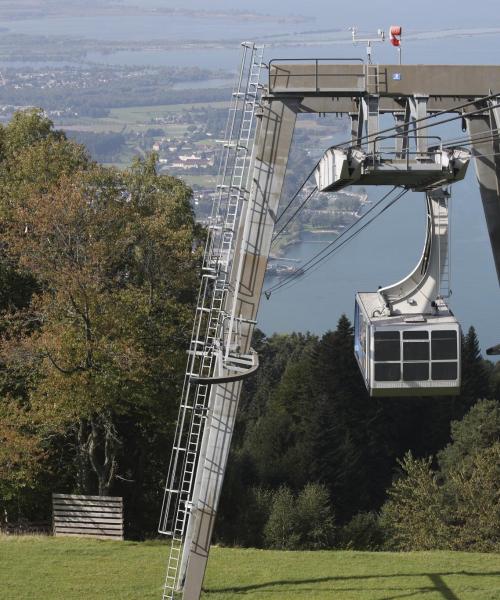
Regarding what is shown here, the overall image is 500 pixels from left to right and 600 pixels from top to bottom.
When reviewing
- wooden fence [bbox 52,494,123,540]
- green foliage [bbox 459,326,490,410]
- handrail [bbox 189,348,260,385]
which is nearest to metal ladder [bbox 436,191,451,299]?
handrail [bbox 189,348,260,385]

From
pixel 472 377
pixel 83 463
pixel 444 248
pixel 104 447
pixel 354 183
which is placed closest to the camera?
pixel 354 183

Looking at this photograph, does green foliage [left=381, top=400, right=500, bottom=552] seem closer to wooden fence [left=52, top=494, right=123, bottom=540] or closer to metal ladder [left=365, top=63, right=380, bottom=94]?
wooden fence [left=52, top=494, right=123, bottom=540]

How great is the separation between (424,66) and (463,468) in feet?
120

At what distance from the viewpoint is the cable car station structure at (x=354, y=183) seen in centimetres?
1636

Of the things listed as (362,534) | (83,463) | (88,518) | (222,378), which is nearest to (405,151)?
(222,378)

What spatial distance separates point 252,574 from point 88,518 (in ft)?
27.1

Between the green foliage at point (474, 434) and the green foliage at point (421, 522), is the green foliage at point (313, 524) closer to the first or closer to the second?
the green foliage at point (421, 522)

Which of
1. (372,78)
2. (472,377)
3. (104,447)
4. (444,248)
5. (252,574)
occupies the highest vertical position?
(472,377)

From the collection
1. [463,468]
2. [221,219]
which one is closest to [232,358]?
[221,219]

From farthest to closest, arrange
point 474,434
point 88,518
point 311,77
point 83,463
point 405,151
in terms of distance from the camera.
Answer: point 474,434 → point 83,463 → point 88,518 → point 311,77 → point 405,151

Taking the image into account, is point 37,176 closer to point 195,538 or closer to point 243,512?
point 243,512

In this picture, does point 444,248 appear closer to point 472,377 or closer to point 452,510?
point 452,510

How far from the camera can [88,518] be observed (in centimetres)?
2830

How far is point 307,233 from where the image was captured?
146 meters
